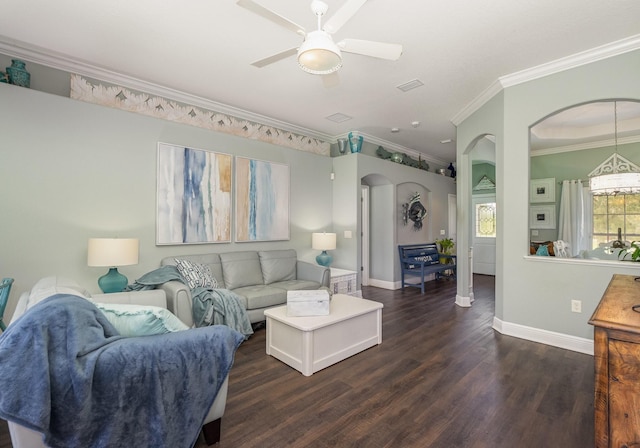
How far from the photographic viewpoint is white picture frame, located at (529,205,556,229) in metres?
6.21

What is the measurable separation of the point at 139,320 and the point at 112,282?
1.84 metres

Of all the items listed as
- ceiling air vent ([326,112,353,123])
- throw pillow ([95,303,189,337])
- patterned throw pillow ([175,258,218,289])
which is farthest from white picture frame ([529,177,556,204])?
throw pillow ([95,303,189,337])

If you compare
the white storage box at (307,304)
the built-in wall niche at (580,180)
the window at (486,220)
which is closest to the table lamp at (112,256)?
the white storage box at (307,304)

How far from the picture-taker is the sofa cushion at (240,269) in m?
3.91

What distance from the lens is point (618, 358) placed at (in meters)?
1.33

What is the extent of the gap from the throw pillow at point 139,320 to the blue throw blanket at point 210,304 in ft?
4.67

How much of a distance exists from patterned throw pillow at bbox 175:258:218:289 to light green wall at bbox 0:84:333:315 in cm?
33

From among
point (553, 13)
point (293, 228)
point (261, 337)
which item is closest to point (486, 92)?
point (553, 13)

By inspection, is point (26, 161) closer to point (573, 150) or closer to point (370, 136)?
point (370, 136)

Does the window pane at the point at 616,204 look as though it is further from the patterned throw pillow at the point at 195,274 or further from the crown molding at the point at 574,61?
the patterned throw pillow at the point at 195,274

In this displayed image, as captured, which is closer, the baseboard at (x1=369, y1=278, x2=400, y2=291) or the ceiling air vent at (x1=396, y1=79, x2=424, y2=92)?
the ceiling air vent at (x1=396, y1=79, x2=424, y2=92)

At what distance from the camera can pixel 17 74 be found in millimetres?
2887

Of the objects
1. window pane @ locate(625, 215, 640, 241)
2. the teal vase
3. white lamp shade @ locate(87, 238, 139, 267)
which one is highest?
the teal vase

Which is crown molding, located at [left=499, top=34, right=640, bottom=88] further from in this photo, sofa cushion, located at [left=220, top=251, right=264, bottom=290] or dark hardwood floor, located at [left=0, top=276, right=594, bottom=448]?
sofa cushion, located at [left=220, top=251, right=264, bottom=290]
